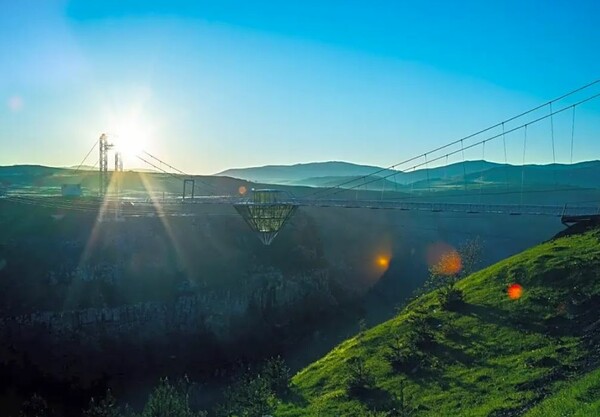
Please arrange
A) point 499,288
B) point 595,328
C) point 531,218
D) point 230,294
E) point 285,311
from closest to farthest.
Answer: point 595,328 → point 499,288 → point 230,294 → point 285,311 → point 531,218

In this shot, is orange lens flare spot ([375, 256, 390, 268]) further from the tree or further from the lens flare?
the tree

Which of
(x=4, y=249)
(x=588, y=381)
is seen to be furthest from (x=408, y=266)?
(x=588, y=381)

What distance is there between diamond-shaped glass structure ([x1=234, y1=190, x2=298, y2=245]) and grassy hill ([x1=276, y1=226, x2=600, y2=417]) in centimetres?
3355

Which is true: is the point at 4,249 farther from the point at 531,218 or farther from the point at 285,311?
the point at 531,218

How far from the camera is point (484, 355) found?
25312mm

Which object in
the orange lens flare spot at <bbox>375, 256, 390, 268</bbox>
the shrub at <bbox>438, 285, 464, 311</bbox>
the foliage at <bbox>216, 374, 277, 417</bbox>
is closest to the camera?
the foliage at <bbox>216, 374, 277, 417</bbox>

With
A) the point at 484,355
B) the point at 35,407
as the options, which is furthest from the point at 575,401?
the point at 35,407

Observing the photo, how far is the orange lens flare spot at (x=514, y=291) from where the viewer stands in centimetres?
3172

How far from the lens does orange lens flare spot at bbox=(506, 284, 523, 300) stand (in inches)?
1249

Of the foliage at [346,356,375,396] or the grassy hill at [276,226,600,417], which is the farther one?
the foliage at [346,356,375,396]

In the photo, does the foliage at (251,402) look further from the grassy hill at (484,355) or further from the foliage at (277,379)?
the grassy hill at (484,355)

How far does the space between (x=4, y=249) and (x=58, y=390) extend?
19.5 m

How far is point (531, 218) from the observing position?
496 feet

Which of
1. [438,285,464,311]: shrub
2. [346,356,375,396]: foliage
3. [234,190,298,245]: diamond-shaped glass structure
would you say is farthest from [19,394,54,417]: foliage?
[234,190,298,245]: diamond-shaped glass structure
